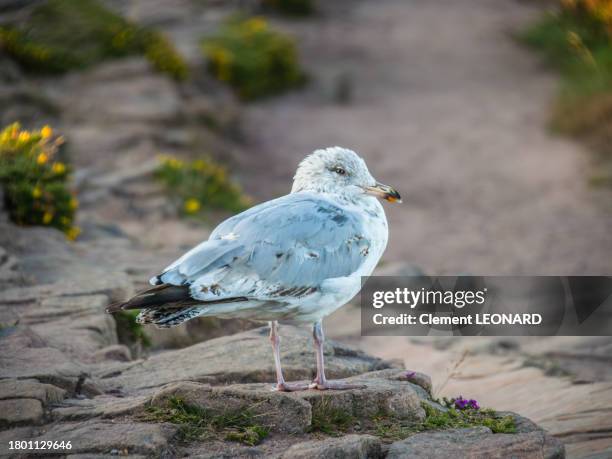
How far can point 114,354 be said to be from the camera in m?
5.90

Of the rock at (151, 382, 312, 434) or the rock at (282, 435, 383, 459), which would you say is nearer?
the rock at (282, 435, 383, 459)

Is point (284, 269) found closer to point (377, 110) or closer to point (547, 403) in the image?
point (547, 403)

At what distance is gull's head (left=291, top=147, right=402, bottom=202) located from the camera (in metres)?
5.12

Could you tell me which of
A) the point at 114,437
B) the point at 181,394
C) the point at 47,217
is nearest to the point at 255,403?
the point at 181,394

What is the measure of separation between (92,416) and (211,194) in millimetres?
6684

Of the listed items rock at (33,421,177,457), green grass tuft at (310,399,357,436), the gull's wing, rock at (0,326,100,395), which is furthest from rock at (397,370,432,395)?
rock at (0,326,100,395)

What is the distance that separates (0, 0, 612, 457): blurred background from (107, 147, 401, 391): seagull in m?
1.67

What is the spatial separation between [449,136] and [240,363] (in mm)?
9938

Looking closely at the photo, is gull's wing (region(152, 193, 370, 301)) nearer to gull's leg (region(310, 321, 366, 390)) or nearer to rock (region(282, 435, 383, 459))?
gull's leg (region(310, 321, 366, 390))

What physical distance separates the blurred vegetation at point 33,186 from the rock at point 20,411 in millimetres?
4180

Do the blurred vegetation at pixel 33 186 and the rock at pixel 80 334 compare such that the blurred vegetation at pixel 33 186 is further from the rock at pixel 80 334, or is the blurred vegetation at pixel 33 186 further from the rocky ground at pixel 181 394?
the rock at pixel 80 334

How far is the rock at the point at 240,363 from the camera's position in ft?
16.9

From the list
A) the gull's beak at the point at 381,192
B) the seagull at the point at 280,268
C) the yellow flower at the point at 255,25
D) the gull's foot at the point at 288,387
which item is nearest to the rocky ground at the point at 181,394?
the gull's foot at the point at 288,387

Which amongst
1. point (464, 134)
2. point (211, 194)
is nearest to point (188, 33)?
point (464, 134)
